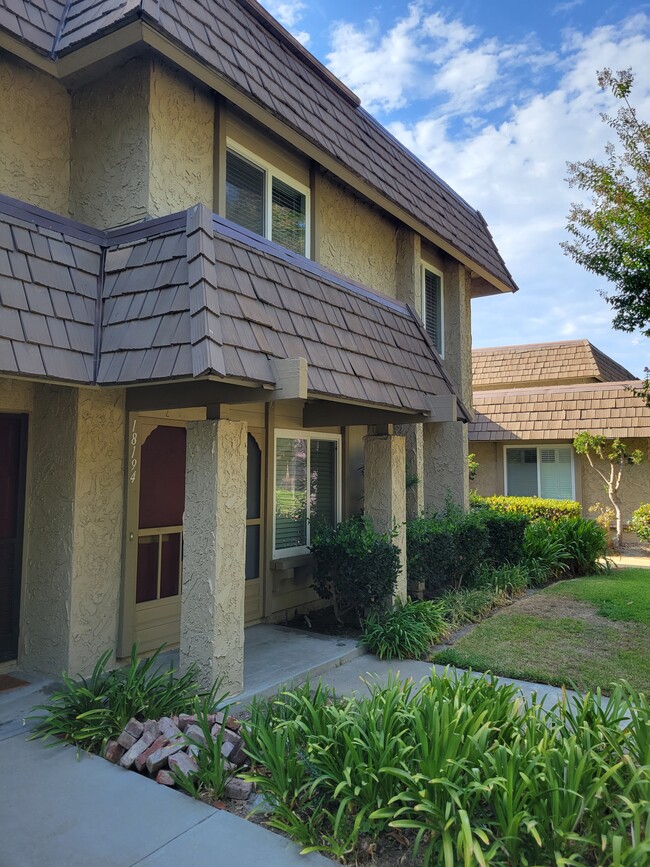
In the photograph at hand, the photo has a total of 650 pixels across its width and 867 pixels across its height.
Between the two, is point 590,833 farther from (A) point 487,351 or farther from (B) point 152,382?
(A) point 487,351

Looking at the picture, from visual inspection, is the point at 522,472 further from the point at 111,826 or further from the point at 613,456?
the point at 111,826

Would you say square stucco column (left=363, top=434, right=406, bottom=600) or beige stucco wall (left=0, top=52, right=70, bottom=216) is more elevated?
beige stucco wall (left=0, top=52, right=70, bottom=216)

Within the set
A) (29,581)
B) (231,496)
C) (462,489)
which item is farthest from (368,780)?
(462,489)

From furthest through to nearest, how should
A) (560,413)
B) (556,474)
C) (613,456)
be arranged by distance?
(556,474) < (560,413) < (613,456)

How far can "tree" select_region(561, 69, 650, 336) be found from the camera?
6.91 m

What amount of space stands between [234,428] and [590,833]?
3.54 meters

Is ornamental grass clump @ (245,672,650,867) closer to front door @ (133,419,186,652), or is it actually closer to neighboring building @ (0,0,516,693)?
neighboring building @ (0,0,516,693)

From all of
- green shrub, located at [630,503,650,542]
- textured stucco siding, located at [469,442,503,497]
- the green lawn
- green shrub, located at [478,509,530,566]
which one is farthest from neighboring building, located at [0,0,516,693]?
textured stucco siding, located at [469,442,503,497]

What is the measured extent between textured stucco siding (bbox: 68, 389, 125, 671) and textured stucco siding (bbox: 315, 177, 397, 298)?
382cm

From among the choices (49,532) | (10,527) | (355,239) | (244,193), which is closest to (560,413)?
(355,239)

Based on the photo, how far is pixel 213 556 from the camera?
474 cm

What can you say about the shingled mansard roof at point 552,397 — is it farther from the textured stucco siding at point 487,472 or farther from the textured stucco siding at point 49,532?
the textured stucco siding at point 49,532

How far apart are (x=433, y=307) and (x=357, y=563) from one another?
5.92 m

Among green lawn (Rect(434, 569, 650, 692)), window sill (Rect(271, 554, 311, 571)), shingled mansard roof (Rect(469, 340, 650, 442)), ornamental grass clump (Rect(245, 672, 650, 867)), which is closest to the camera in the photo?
ornamental grass clump (Rect(245, 672, 650, 867))
